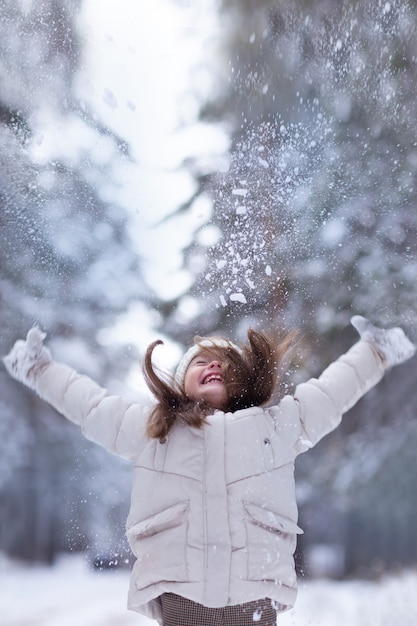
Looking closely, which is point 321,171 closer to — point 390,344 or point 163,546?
point 390,344

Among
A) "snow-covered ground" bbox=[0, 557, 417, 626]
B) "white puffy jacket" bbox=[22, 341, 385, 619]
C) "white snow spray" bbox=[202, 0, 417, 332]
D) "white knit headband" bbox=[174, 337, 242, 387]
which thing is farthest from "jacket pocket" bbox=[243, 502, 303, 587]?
"white snow spray" bbox=[202, 0, 417, 332]

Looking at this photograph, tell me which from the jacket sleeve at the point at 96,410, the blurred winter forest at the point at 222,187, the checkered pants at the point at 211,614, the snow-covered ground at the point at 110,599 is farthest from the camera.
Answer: the blurred winter forest at the point at 222,187

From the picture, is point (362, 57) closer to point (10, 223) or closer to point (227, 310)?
point (227, 310)

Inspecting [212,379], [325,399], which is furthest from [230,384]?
[325,399]

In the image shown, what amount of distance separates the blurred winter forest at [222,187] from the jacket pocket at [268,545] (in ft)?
1.85

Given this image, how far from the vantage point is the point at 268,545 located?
0.84 m

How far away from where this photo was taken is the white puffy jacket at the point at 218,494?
2.68 ft

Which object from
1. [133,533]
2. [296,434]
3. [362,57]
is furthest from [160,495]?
[362,57]

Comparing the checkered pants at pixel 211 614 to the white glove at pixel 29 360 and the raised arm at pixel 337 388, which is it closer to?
the raised arm at pixel 337 388

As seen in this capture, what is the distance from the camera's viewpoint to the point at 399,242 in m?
1.44

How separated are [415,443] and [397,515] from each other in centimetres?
16

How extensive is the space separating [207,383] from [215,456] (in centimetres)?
13

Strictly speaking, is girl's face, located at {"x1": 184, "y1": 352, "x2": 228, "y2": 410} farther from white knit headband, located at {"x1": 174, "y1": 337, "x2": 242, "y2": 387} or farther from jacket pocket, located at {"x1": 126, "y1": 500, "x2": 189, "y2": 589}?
jacket pocket, located at {"x1": 126, "y1": 500, "x2": 189, "y2": 589}

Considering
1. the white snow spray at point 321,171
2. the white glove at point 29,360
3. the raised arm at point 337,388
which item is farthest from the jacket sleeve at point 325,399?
the white snow spray at point 321,171
